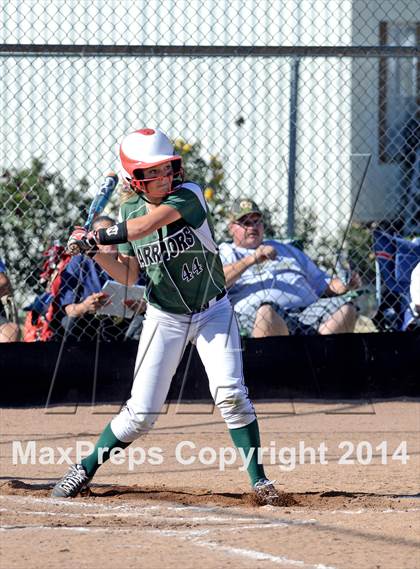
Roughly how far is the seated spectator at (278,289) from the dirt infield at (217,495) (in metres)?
0.65

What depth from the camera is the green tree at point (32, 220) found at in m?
8.05

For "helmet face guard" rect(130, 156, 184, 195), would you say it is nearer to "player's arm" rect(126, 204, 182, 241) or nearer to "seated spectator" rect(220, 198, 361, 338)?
"player's arm" rect(126, 204, 182, 241)

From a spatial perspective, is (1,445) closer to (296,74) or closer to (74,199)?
(74,199)

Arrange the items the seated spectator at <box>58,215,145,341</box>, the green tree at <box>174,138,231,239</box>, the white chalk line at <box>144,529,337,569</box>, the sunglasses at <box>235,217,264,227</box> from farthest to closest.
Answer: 1. the green tree at <box>174,138,231,239</box>
2. the sunglasses at <box>235,217,264,227</box>
3. the seated spectator at <box>58,215,145,341</box>
4. the white chalk line at <box>144,529,337,569</box>

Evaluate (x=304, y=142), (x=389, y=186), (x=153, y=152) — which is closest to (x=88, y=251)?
(x=153, y=152)

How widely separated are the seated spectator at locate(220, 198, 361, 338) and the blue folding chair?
0.92ft

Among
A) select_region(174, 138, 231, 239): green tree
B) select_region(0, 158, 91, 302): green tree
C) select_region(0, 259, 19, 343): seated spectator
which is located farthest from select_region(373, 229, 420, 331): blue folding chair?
select_region(0, 259, 19, 343): seated spectator

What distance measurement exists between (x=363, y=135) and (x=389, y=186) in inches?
33.6

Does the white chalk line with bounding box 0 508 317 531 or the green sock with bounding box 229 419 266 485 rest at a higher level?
the green sock with bounding box 229 419 266 485

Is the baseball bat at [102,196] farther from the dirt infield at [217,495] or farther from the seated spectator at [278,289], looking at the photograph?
the seated spectator at [278,289]

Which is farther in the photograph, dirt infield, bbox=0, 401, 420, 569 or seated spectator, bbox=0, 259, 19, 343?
seated spectator, bbox=0, 259, 19, 343

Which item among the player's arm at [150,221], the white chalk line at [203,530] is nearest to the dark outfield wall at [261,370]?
the white chalk line at [203,530]

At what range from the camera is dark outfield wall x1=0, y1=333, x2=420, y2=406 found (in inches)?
297

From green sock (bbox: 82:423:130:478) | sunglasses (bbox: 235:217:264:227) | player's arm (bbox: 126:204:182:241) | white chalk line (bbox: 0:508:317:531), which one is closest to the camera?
white chalk line (bbox: 0:508:317:531)
